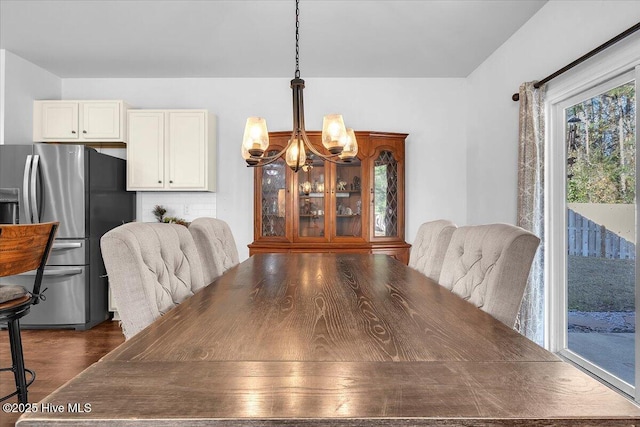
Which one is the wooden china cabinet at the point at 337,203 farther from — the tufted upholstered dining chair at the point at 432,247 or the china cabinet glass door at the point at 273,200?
the tufted upholstered dining chair at the point at 432,247

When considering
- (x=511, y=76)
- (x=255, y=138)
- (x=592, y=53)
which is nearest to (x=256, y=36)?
(x=255, y=138)

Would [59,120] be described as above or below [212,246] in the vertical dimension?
above

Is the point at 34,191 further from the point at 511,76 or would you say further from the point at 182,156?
the point at 511,76

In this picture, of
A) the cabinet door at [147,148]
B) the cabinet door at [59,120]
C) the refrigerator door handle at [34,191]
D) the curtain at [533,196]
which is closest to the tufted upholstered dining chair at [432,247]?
the curtain at [533,196]

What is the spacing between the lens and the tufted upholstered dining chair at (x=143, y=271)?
3.74 feet

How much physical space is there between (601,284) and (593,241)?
0.27 m

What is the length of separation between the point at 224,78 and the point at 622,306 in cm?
399

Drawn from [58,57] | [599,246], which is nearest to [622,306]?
[599,246]

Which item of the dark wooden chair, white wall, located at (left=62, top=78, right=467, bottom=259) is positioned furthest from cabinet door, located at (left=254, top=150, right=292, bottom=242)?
the dark wooden chair

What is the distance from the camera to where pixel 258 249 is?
387cm

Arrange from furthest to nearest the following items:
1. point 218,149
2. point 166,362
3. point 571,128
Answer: point 218,149, point 571,128, point 166,362

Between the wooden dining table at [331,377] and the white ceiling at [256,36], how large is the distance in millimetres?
2548

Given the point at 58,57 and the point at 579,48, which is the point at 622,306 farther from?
the point at 58,57

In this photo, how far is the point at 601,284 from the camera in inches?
95.9
